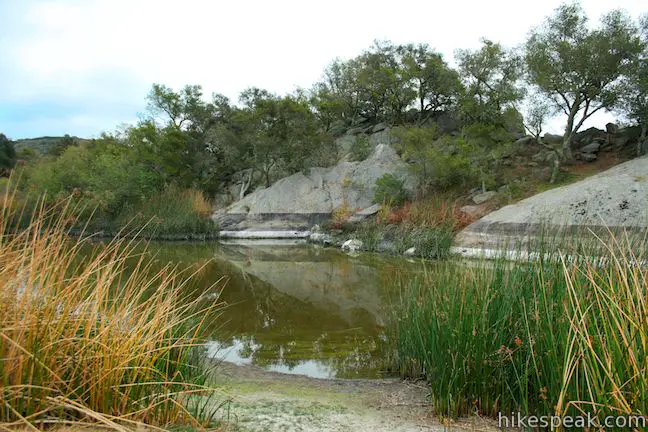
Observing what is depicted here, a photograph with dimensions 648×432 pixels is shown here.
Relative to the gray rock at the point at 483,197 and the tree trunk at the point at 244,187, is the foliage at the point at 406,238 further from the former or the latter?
the tree trunk at the point at 244,187

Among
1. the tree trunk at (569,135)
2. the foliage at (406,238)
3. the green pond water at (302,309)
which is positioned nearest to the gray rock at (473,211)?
the foliage at (406,238)

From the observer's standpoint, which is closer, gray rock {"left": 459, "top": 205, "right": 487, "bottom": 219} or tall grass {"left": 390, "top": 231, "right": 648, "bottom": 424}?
tall grass {"left": 390, "top": 231, "right": 648, "bottom": 424}

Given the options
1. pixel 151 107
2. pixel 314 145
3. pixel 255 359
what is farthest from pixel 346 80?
pixel 255 359

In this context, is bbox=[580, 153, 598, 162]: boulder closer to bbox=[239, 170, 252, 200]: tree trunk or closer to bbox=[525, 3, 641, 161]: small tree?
bbox=[525, 3, 641, 161]: small tree

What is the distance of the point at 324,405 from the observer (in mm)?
3291

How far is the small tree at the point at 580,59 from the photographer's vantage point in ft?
51.9

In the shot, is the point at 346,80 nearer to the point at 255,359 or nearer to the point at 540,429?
the point at 255,359

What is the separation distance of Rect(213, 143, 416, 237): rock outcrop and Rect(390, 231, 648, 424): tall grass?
16709mm

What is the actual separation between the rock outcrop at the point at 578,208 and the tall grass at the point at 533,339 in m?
9.12

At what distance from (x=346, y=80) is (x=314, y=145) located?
7098 mm

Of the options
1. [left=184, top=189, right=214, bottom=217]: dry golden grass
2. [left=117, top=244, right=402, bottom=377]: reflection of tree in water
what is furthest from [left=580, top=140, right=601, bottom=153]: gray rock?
[left=184, top=189, right=214, bottom=217]: dry golden grass

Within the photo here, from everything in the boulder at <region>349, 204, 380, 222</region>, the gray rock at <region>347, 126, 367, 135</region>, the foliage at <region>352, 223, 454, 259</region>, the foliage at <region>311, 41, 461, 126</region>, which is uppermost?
the foliage at <region>311, 41, 461, 126</region>

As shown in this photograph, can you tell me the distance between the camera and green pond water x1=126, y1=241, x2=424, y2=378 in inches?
200

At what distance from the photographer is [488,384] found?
119 inches
